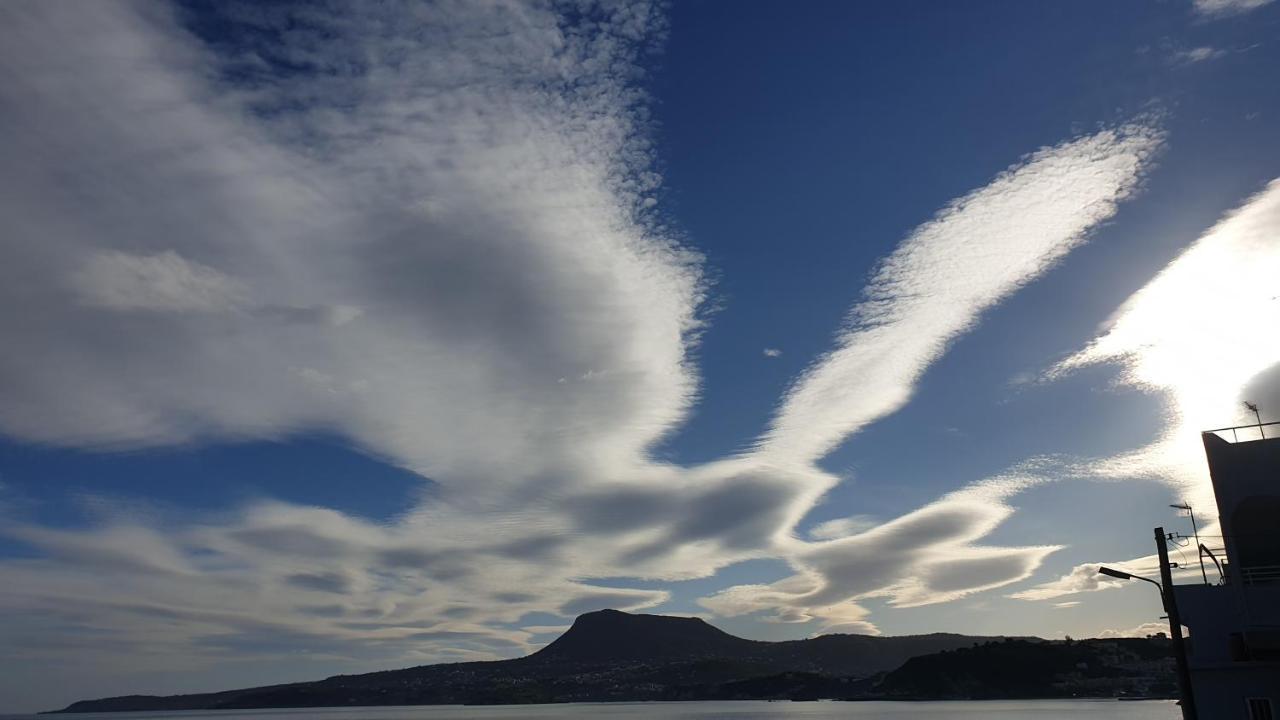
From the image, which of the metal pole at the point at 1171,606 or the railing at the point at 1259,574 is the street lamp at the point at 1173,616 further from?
the railing at the point at 1259,574

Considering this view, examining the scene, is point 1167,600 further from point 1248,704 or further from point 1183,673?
point 1248,704

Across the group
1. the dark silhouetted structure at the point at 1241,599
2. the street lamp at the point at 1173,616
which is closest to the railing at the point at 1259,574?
the dark silhouetted structure at the point at 1241,599

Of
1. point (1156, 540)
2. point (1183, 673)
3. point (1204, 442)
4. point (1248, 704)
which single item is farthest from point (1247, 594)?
point (1156, 540)

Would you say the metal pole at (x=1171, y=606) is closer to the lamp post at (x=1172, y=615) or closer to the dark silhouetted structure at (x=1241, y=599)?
the lamp post at (x=1172, y=615)

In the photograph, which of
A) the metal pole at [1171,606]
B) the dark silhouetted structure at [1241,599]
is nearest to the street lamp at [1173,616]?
the metal pole at [1171,606]

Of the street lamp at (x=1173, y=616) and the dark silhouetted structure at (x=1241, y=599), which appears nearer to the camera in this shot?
the street lamp at (x=1173, y=616)

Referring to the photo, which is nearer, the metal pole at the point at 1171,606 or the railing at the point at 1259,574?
the metal pole at the point at 1171,606

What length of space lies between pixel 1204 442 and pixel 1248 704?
449 inches

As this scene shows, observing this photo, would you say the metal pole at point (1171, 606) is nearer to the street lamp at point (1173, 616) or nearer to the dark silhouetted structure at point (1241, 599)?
the street lamp at point (1173, 616)

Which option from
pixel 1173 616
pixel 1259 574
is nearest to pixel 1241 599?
pixel 1259 574

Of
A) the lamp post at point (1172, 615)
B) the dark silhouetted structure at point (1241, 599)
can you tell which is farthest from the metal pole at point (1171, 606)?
the dark silhouetted structure at point (1241, 599)

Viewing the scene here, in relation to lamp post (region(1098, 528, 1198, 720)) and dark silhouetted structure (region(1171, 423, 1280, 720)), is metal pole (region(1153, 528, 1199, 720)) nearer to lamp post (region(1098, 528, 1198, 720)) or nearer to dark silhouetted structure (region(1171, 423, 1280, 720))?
lamp post (region(1098, 528, 1198, 720))

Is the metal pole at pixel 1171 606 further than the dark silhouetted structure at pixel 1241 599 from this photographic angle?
No

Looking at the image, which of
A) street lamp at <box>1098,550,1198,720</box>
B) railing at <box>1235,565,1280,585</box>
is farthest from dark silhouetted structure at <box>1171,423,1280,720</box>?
street lamp at <box>1098,550,1198,720</box>
